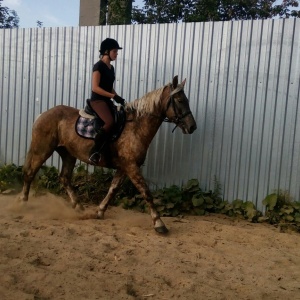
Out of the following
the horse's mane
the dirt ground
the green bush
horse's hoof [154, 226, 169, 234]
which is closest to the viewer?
the dirt ground

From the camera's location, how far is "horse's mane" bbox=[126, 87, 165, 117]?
538cm

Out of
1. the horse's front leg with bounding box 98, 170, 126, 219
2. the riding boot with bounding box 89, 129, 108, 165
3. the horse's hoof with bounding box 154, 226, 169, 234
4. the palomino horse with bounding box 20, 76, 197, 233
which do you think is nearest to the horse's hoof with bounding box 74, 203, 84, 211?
the palomino horse with bounding box 20, 76, 197, 233

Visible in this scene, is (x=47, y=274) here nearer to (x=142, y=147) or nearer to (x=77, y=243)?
(x=77, y=243)

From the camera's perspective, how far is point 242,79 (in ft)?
20.3

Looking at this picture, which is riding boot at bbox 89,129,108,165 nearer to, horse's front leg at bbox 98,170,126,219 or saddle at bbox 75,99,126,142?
saddle at bbox 75,99,126,142

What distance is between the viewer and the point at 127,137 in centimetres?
553

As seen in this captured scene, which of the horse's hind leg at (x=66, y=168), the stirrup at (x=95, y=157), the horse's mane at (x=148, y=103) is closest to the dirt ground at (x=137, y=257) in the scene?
the horse's hind leg at (x=66, y=168)

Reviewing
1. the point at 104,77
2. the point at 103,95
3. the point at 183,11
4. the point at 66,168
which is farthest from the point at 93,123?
the point at 183,11

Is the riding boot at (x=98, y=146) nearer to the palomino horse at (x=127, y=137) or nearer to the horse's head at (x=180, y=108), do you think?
the palomino horse at (x=127, y=137)

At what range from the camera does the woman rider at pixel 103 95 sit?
17.7 ft

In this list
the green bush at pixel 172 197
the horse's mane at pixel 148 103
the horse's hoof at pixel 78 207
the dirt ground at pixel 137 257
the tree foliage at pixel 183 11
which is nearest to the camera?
the dirt ground at pixel 137 257

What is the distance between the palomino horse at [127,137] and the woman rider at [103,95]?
0.20 metres

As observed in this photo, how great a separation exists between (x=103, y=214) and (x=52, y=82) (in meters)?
3.15

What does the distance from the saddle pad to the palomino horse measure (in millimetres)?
90
